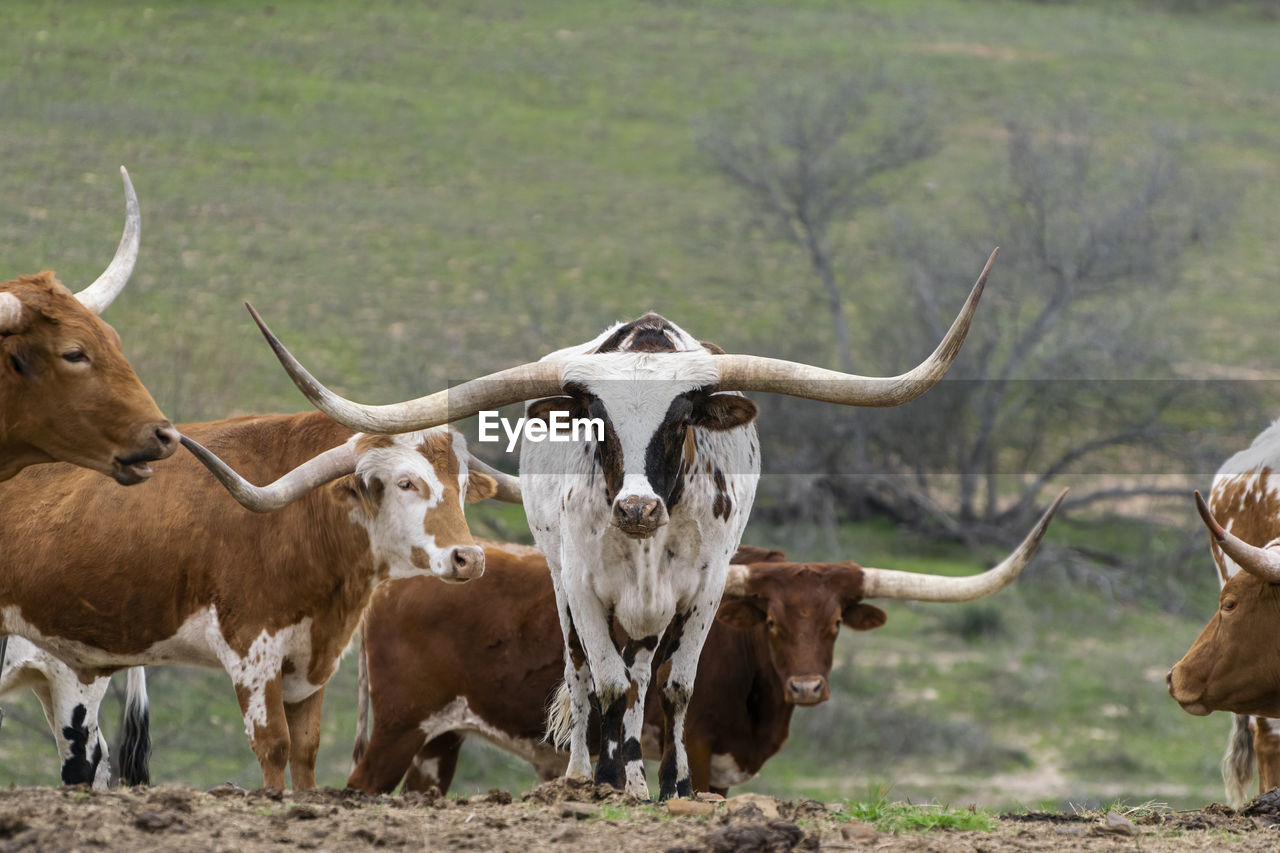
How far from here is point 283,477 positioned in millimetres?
6621

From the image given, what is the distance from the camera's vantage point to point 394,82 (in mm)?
44688

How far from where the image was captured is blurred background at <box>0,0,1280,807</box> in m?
20.6

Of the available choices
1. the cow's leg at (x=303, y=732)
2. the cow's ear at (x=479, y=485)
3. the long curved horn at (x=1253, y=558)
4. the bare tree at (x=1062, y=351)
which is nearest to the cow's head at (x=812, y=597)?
the cow's ear at (x=479, y=485)

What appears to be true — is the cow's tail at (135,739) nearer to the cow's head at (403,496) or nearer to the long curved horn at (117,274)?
the cow's head at (403,496)

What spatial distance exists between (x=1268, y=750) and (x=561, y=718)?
3.23m

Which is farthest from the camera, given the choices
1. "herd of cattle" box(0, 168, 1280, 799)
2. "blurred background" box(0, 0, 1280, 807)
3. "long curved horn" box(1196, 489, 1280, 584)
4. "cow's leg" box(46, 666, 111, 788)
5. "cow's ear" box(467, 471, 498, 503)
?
"blurred background" box(0, 0, 1280, 807)

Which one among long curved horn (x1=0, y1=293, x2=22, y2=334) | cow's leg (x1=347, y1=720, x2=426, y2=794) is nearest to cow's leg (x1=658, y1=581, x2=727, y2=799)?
cow's leg (x1=347, y1=720, x2=426, y2=794)

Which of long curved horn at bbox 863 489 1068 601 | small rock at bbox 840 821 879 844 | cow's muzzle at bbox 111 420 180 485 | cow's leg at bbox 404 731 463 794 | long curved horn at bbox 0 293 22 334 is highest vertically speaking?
long curved horn at bbox 0 293 22 334

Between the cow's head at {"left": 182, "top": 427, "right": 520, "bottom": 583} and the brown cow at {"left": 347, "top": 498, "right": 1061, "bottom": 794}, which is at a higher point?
the cow's head at {"left": 182, "top": 427, "right": 520, "bottom": 583}

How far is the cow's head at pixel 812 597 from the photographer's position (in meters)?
7.61

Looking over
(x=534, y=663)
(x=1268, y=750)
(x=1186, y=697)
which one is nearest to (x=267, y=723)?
(x=534, y=663)

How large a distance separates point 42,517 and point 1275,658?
16.5 feet

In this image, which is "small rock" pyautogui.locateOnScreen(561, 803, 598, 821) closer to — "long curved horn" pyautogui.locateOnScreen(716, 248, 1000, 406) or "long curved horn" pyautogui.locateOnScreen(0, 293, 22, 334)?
"long curved horn" pyautogui.locateOnScreen(716, 248, 1000, 406)

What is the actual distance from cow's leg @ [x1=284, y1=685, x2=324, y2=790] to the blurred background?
29.5 ft
